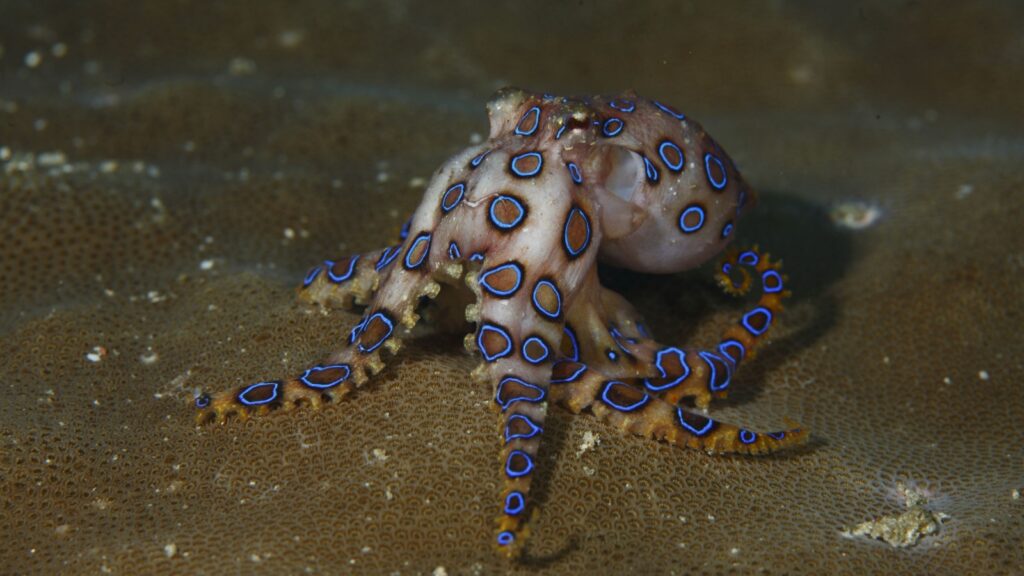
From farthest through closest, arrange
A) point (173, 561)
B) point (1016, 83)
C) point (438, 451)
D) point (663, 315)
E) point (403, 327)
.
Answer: point (1016, 83)
point (663, 315)
point (403, 327)
point (438, 451)
point (173, 561)

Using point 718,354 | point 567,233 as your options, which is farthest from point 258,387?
point 718,354

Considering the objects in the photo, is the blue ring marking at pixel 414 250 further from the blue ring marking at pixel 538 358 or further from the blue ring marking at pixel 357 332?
the blue ring marking at pixel 538 358

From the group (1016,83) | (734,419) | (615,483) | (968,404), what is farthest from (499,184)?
(1016,83)

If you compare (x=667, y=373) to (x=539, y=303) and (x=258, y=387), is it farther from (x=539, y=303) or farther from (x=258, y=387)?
(x=258, y=387)

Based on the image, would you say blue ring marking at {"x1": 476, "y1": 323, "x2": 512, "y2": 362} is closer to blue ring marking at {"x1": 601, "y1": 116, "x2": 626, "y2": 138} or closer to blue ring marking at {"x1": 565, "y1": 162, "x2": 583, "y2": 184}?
blue ring marking at {"x1": 565, "y1": 162, "x2": 583, "y2": 184}

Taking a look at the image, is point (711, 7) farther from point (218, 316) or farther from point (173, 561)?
point (173, 561)
